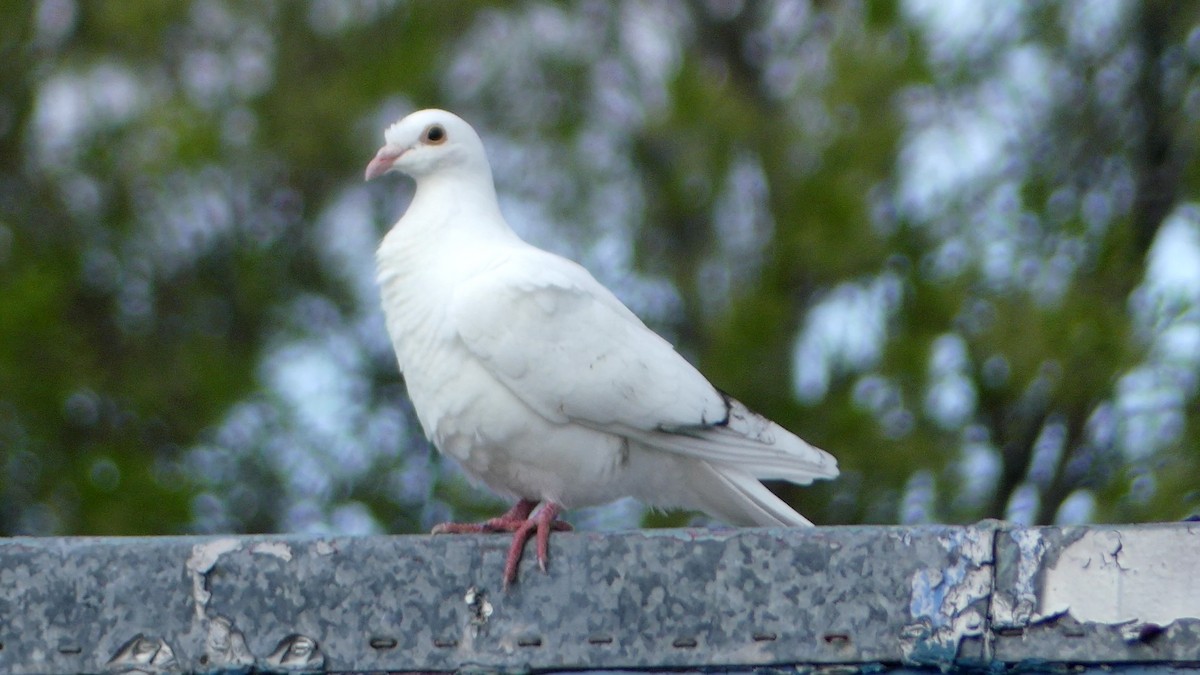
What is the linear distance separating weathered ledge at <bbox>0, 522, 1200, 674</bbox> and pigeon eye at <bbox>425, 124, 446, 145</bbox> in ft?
5.77

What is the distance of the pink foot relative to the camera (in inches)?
94.2

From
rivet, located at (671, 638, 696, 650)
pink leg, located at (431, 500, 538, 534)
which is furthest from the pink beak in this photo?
rivet, located at (671, 638, 696, 650)

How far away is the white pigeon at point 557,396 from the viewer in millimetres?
3332

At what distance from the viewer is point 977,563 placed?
2219mm

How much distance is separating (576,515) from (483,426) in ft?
14.7

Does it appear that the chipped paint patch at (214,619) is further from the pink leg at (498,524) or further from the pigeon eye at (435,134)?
the pigeon eye at (435,134)

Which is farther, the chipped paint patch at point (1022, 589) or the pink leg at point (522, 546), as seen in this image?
the pink leg at point (522, 546)

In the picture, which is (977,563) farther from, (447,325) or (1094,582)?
(447,325)

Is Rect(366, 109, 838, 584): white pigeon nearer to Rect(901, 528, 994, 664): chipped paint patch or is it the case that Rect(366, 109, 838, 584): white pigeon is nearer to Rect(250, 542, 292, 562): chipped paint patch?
Rect(250, 542, 292, 562): chipped paint patch

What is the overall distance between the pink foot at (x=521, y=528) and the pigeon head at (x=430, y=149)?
2.98 feet

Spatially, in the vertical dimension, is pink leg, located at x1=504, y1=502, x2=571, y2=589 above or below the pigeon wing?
below

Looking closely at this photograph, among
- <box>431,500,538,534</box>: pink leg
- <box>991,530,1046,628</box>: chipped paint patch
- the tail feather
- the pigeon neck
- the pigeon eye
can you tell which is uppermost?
the pigeon eye

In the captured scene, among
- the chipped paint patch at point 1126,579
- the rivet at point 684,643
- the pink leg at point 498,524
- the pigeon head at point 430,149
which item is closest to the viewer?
the chipped paint patch at point 1126,579

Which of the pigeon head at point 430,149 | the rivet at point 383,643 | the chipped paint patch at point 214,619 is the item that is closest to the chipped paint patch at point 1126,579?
the rivet at point 383,643
